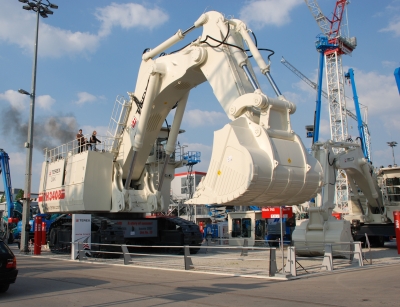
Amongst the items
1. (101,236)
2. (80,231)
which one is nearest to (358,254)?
(101,236)

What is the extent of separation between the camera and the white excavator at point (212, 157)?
28.8ft

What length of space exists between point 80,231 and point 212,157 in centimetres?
923

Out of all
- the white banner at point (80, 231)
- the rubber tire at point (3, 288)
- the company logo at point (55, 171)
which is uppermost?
the company logo at point (55, 171)

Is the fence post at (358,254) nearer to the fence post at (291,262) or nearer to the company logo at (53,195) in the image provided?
the fence post at (291,262)

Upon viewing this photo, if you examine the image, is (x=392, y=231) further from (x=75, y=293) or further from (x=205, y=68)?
(x=75, y=293)

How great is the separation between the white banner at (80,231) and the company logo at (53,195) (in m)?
2.94

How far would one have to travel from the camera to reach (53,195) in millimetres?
19875

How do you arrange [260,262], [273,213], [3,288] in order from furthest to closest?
[273,213] < [260,262] < [3,288]

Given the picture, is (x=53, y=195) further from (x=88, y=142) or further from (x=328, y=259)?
(x=328, y=259)

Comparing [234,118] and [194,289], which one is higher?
[234,118]

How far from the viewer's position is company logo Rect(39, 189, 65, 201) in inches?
749

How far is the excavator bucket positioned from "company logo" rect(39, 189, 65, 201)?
1169cm

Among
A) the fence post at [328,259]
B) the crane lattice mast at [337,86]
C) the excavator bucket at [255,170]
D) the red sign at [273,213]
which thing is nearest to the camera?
the excavator bucket at [255,170]

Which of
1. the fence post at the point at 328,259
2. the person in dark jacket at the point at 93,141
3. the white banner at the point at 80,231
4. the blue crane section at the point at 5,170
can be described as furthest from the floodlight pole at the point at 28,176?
the fence post at the point at 328,259
